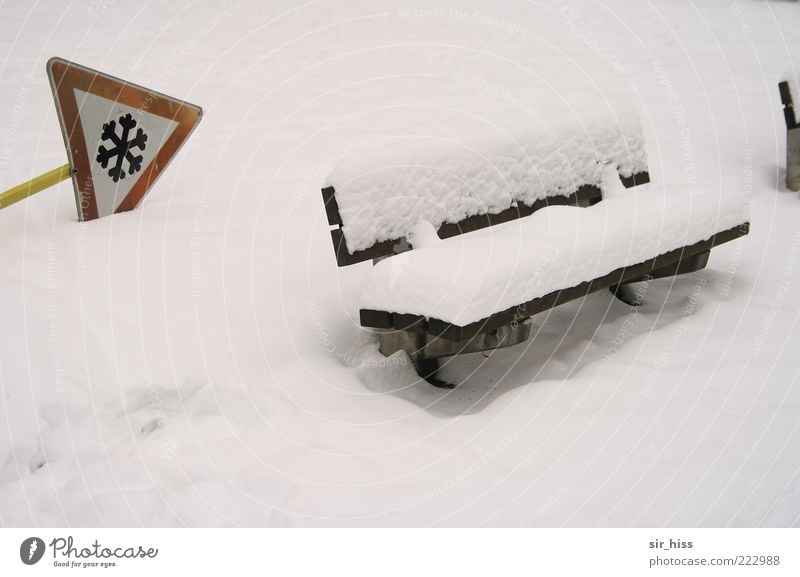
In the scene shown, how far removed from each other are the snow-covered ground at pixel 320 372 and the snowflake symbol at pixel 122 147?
28 centimetres

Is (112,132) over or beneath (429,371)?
over

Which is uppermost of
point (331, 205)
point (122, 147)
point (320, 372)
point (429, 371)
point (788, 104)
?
point (122, 147)

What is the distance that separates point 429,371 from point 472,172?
0.99 m

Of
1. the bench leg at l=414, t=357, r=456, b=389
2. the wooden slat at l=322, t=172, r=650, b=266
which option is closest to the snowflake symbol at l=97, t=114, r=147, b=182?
the wooden slat at l=322, t=172, r=650, b=266

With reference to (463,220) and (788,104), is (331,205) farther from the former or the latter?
(788,104)

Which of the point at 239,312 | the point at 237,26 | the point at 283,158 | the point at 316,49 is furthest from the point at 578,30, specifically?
the point at 239,312

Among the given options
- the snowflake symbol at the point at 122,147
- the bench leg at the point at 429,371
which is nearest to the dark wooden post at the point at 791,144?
the bench leg at the point at 429,371

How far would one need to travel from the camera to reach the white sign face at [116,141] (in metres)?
3.69

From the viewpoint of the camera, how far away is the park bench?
2.82 meters

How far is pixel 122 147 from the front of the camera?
3844mm

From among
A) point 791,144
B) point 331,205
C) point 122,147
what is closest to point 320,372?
point 331,205

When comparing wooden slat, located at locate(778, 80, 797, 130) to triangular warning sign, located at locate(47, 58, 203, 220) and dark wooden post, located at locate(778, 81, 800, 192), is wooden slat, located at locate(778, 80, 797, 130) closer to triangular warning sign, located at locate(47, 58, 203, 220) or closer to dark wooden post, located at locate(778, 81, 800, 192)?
dark wooden post, located at locate(778, 81, 800, 192)

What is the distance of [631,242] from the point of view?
3.25 metres

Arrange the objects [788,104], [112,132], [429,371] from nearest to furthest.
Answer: [429,371]
[112,132]
[788,104]
